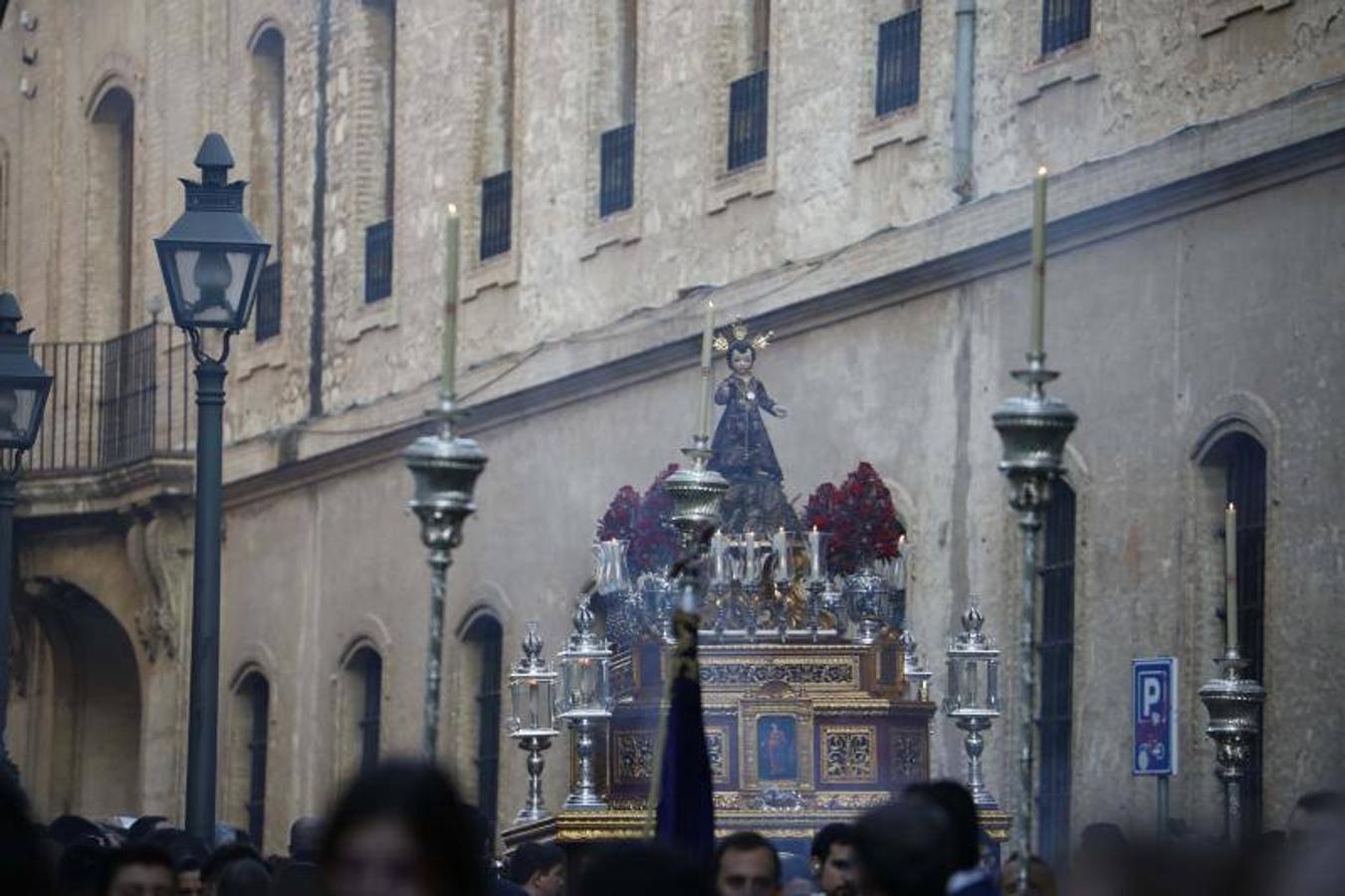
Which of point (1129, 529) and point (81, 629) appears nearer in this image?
point (1129, 529)

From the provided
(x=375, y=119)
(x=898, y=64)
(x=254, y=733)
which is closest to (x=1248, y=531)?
(x=898, y=64)

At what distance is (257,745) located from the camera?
109 ft

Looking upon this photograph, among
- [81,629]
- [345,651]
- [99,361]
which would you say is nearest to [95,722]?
[81,629]

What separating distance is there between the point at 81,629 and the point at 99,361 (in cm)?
262

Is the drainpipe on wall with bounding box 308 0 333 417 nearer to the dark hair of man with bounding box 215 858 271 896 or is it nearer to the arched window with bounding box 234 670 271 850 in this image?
the arched window with bounding box 234 670 271 850

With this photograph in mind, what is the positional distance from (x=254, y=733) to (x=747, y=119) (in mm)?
10204

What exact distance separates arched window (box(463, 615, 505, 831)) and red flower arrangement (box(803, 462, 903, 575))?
1173 centimetres

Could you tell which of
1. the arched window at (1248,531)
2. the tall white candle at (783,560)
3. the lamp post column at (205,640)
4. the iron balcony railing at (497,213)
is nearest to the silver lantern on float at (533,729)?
the lamp post column at (205,640)

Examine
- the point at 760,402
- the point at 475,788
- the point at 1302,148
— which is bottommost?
the point at 475,788

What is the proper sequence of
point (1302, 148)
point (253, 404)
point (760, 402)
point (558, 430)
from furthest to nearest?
point (253, 404) → point (558, 430) → point (1302, 148) → point (760, 402)

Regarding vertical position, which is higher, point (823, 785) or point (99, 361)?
point (99, 361)

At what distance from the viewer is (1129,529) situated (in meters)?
20.0

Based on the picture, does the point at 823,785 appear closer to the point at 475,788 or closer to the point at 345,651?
the point at 475,788

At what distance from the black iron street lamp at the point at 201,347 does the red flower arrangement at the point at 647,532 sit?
174 centimetres
